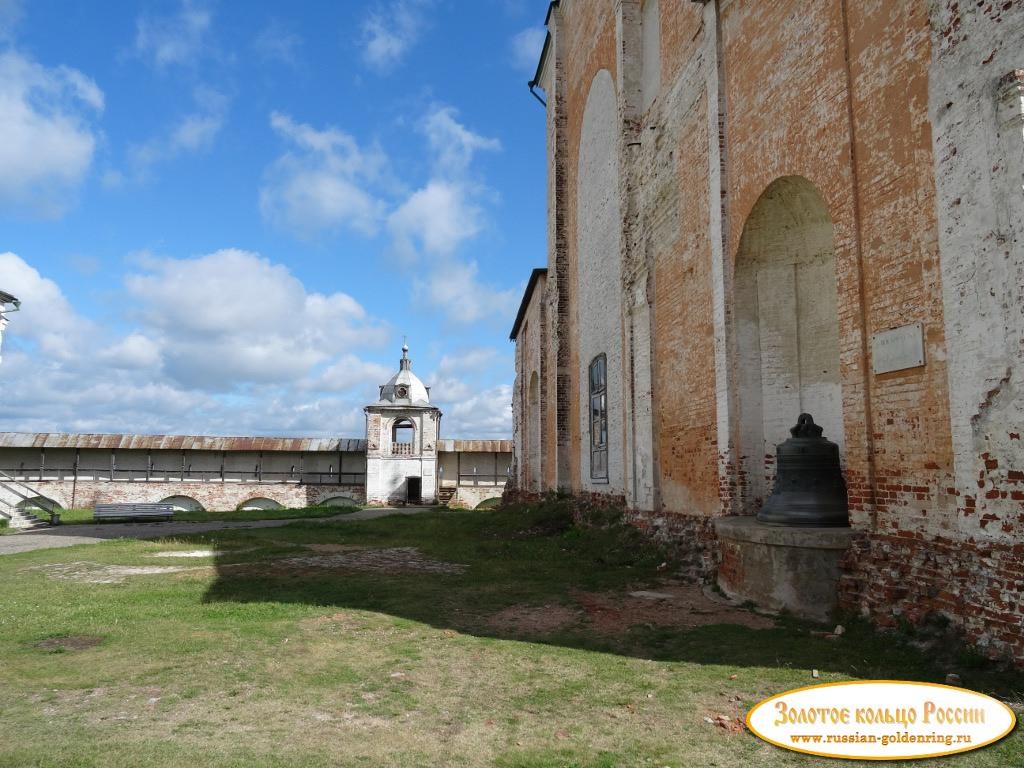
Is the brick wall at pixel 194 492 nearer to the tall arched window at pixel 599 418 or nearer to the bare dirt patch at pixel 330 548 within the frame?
the tall arched window at pixel 599 418

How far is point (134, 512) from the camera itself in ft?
78.3

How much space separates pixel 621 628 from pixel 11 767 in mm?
4682

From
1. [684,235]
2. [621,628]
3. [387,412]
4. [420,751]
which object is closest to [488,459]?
[387,412]

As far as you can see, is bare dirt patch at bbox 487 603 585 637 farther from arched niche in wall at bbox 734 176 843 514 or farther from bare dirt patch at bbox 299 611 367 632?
arched niche in wall at bbox 734 176 843 514

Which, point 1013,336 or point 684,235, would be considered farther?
point 684,235

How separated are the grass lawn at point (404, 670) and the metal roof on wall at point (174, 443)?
2887 centimetres

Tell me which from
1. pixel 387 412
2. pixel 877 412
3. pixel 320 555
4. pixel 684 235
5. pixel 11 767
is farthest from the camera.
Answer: pixel 387 412

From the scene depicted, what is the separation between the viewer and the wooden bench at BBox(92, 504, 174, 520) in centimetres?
2364

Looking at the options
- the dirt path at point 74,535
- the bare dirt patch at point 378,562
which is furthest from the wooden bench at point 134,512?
the bare dirt patch at point 378,562

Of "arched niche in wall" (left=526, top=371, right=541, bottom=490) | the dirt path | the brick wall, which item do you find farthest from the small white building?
the dirt path

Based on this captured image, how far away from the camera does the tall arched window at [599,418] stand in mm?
15367

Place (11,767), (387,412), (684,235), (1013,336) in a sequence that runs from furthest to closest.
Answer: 1. (387,412)
2. (684,235)
3. (1013,336)
4. (11,767)

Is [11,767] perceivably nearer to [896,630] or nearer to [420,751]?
[420,751]

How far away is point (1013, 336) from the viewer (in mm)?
4754
